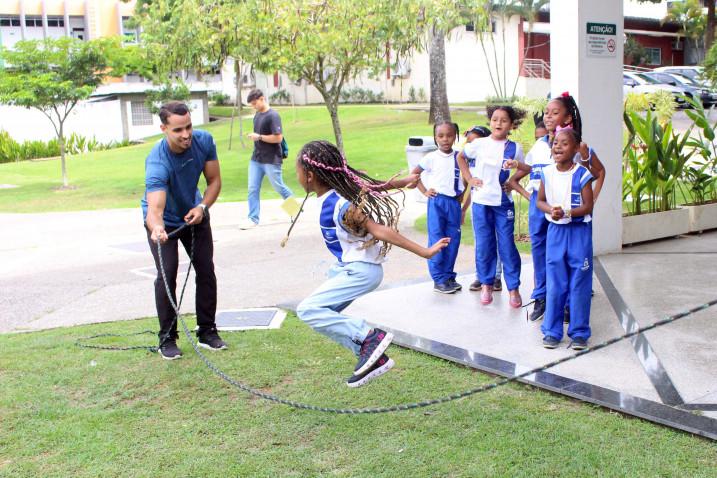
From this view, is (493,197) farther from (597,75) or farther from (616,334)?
(597,75)

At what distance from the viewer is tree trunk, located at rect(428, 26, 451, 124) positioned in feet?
90.6

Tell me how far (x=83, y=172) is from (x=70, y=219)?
10.9m

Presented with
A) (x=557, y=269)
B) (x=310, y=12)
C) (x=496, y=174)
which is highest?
(x=310, y=12)

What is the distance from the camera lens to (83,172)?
2469 centimetres

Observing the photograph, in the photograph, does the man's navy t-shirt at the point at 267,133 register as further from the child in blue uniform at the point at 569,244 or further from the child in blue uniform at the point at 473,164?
the child in blue uniform at the point at 569,244

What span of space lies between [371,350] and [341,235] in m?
0.67

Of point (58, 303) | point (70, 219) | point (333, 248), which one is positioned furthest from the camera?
point (70, 219)

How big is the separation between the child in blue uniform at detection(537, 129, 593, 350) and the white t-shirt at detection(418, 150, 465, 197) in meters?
1.59

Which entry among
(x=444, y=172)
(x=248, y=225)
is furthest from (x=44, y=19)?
(x=444, y=172)

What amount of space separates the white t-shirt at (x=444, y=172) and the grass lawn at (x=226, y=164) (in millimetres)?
5228

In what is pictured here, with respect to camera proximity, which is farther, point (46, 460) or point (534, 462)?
point (46, 460)

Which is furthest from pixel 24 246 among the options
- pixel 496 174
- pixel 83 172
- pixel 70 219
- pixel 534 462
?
pixel 83 172

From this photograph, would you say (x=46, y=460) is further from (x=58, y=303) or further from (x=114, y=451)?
(x=58, y=303)

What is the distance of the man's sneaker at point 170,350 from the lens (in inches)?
231
